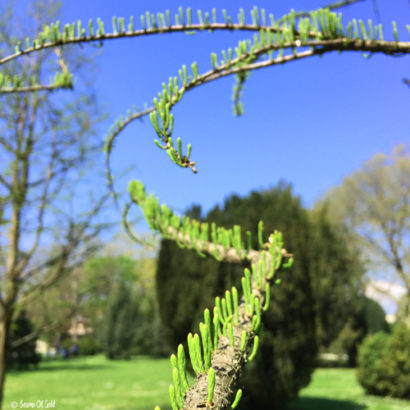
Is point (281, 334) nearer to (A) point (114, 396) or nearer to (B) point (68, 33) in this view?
(A) point (114, 396)

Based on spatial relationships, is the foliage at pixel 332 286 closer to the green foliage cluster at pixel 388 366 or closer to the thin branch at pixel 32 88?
the green foliage cluster at pixel 388 366

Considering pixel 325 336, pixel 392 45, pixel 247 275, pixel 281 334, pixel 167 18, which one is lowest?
pixel 325 336

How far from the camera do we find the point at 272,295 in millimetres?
7559

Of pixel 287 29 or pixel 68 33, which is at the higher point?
pixel 68 33

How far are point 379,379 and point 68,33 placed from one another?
12.5 m

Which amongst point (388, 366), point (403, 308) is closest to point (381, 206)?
point (403, 308)

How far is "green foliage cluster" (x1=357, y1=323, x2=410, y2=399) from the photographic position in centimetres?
1059

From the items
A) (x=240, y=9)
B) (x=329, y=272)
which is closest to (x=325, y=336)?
(x=329, y=272)

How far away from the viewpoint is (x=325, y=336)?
61.7 ft

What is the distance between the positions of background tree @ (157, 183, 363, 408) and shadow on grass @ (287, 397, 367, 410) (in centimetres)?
179

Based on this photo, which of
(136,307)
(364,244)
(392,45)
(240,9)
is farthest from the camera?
(136,307)

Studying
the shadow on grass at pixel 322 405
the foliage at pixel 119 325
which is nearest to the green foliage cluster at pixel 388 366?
the shadow on grass at pixel 322 405

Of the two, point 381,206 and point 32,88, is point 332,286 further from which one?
point 32,88

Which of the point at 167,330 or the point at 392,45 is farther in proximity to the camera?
the point at 167,330
